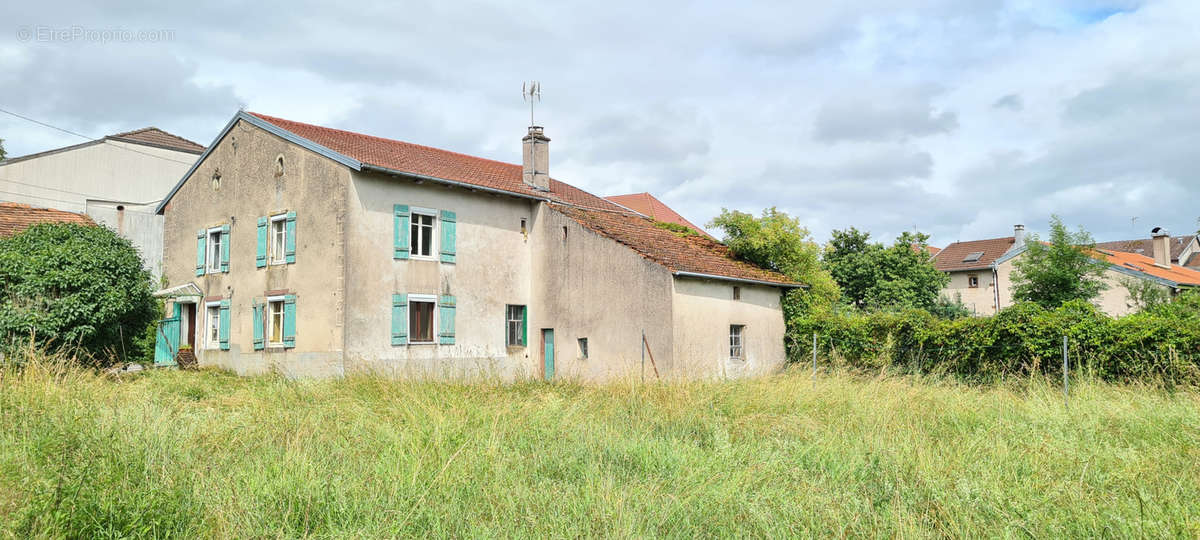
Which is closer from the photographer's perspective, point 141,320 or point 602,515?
point 602,515

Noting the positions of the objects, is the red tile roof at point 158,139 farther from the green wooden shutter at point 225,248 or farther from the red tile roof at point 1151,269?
the red tile roof at point 1151,269

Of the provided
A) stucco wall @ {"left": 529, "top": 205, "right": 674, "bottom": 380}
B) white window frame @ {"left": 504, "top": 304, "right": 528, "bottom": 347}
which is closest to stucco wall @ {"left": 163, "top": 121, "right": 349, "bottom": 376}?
white window frame @ {"left": 504, "top": 304, "right": 528, "bottom": 347}

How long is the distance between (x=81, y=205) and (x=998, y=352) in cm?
2952

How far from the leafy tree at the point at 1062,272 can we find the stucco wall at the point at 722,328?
1679 cm

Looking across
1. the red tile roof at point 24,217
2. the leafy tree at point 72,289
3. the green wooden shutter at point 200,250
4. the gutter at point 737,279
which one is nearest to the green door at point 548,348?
the gutter at point 737,279

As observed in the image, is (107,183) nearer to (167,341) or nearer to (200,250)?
(200,250)

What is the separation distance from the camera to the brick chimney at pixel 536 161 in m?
22.7

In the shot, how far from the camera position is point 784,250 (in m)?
21.1

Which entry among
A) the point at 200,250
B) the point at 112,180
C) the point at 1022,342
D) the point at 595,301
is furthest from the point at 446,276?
the point at 112,180

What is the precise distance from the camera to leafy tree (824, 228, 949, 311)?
3334cm

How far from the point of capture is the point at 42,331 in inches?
645

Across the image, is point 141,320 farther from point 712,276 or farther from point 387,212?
point 712,276

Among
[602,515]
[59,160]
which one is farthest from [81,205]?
[602,515]

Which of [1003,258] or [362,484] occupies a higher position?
[1003,258]
